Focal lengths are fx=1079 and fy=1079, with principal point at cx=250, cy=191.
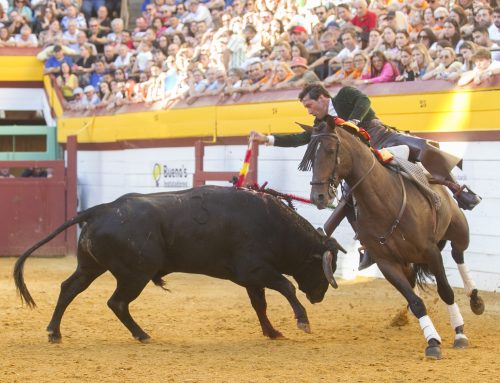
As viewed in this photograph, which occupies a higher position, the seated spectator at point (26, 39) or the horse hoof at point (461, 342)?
the seated spectator at point (26, 39)

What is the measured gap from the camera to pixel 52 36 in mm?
19953

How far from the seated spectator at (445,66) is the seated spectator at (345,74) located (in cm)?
120

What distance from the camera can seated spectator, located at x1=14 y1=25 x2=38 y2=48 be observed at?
2012 centimetres

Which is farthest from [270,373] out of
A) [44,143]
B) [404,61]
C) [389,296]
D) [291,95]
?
[44,143]

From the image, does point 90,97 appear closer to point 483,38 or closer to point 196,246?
point 483,38

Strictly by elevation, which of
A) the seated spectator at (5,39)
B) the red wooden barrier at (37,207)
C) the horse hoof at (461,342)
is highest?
the seated spectator at (5,39)

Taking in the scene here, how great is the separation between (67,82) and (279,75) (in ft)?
22.6

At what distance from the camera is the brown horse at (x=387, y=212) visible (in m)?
6.69

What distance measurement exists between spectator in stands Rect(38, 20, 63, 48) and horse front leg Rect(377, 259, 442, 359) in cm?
1365

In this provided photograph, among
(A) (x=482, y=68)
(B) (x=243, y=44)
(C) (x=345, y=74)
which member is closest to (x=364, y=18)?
(C) (x=345, y=74)

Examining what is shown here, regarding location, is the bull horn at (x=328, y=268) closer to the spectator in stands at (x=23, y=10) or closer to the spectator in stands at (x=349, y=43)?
the spectator in stands at (x=349, y=43)

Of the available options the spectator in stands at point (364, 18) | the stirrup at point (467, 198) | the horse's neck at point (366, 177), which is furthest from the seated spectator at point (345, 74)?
the horse's neck at point (366, 177)

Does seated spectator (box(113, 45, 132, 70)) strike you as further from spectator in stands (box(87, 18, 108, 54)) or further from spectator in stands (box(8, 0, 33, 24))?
spectator in stands (box(8, 0, 33, 24))

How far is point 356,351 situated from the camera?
715 cm
